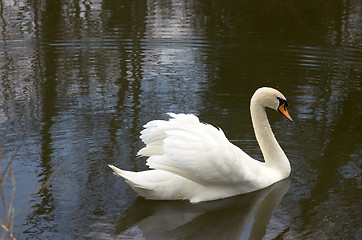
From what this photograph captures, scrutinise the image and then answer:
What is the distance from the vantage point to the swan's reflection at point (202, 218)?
5.55 metres

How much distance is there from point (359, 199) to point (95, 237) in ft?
9.49

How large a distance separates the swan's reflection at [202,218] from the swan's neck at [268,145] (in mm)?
430

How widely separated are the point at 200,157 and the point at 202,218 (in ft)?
2.07

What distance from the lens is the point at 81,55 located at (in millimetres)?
12531

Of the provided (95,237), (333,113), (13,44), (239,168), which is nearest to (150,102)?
(333,113)

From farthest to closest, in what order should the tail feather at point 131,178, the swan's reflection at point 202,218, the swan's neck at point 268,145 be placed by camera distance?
the swan's neck at point 268,145
the tail feather at point 131,178
the swan's reflection at point 202,218

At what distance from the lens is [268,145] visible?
6.82 meters

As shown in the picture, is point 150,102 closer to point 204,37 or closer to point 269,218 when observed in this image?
point 269,218

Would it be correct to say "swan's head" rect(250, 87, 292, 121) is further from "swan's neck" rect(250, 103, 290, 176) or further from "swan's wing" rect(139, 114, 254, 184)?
"swan's wing" rect(139, 114, 254, 184)

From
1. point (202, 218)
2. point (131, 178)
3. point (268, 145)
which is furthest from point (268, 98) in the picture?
point (131, 178)

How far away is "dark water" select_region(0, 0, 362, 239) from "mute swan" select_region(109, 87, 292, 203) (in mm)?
161

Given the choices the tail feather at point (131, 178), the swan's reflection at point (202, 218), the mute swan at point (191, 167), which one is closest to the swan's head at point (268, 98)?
the mute swan at point (191, 167)

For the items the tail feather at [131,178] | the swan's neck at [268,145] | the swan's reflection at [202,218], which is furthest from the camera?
the swan's neck at [268,145]

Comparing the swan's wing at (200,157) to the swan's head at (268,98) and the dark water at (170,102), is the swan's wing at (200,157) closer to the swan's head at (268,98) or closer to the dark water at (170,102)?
the dark water at (170,102)
